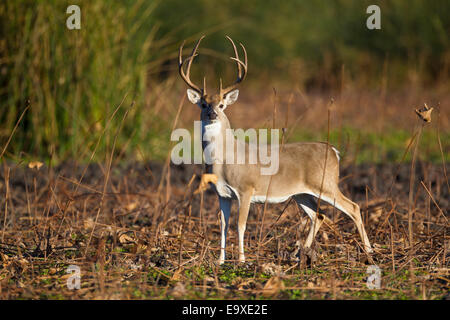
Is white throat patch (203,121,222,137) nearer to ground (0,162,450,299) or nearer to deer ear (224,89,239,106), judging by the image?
deer ear (224,89,239,106)

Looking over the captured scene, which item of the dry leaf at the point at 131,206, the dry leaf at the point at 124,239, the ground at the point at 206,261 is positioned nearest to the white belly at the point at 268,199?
the ground at the point at 206,261

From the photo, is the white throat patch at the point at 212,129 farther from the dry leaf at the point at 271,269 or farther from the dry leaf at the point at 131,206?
the dry leaf at the point at 131,206

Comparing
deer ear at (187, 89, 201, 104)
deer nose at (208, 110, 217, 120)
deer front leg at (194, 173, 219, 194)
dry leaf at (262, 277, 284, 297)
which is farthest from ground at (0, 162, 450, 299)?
deer ear at (187, 89, 201, 104)

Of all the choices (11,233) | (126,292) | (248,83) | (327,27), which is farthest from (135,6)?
(327,27)

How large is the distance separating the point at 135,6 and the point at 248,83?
929cm

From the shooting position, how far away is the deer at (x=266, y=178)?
4.85 m

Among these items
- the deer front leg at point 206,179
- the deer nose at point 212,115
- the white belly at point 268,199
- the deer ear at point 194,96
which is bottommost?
the white belly at point 268,199

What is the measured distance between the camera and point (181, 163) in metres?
9.01

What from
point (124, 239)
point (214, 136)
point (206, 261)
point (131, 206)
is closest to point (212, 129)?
point (214, 136)

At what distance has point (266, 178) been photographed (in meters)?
5.00

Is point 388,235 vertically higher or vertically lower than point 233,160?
lower

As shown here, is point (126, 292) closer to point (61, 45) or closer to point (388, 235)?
point (388, 235)

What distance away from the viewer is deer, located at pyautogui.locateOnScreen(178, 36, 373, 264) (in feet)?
15.9

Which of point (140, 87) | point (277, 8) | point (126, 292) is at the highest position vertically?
point (277, 8)
